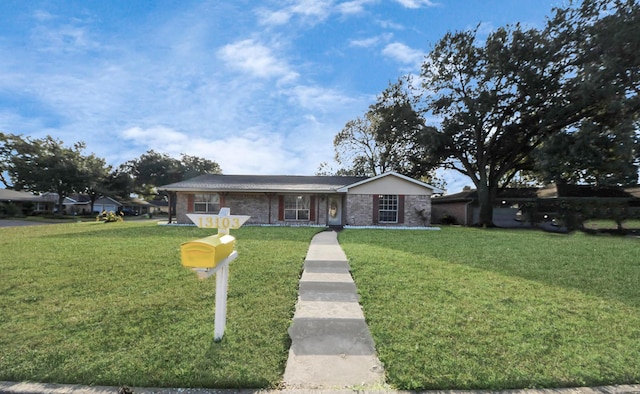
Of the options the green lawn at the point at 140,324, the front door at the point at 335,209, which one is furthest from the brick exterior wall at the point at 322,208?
the green lawn at the point at 140,324

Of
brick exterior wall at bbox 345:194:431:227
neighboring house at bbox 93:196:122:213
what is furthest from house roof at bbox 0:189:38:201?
brick exterior wall at bbox 345:194:431:227

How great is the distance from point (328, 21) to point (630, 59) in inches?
665

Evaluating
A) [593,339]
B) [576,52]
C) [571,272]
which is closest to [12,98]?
[593,339]

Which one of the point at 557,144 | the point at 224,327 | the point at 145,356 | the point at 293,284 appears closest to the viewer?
the point at 145,356

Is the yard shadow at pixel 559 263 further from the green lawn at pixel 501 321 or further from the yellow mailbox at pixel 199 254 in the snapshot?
the yellow mailbox at pixel 199 254

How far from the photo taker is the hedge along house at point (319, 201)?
55.9ft

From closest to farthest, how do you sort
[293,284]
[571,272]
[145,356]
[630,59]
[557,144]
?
1. [145,356]
2. [293,284]
3. [571,272]
4. [630,59]
5. [557,144]

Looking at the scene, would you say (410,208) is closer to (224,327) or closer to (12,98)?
(224,327)

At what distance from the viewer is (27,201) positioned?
108 ft

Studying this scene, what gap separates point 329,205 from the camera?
17.9 meters

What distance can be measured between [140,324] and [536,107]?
2405cm

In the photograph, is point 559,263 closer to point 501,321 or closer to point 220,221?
point 501,321

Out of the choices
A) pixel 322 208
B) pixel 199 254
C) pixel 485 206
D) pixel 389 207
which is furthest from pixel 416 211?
pixel 199 254

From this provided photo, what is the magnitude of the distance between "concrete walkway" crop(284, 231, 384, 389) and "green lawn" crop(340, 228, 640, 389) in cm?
16
